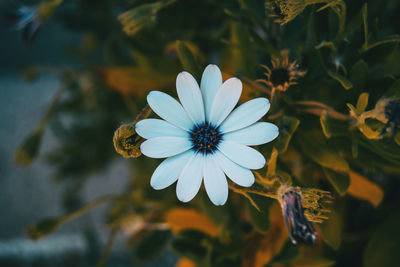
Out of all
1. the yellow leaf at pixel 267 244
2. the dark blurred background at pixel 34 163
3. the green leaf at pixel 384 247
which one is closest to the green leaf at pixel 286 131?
the yellow leaf at pixel 267 244

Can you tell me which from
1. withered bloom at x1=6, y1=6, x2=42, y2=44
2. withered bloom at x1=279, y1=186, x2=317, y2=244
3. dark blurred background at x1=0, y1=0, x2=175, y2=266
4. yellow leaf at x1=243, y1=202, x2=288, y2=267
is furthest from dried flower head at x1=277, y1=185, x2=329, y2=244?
dark blurred background at x1=0, y1=0, x2=175, y2=266

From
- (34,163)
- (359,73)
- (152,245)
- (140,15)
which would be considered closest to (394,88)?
(359,73)

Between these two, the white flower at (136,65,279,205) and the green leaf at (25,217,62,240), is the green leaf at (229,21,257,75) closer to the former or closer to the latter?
the white flower at (136,65,279,205)

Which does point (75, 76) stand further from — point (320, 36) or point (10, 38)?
point (10, 38)

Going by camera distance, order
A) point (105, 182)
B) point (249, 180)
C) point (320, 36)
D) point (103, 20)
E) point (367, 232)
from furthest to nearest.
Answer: point (105, 182) → point (103, 20) → point (367, 232) → point (320, 36) → point (249, 180)

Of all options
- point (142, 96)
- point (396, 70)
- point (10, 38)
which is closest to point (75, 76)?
point (142, 96)

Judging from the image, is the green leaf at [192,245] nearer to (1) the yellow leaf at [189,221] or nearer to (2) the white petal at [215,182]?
(1) the yellow leaf at [189,221]

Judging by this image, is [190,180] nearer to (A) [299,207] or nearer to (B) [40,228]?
(A) [299,207]
